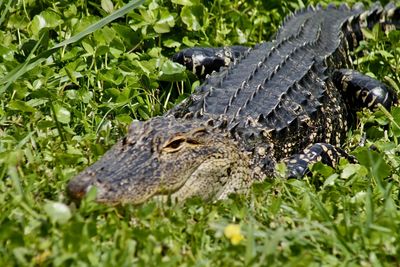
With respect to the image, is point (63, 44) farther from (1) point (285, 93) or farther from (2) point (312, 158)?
(2) point (312, 158)

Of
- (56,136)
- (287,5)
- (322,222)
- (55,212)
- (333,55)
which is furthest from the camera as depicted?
(287,5)

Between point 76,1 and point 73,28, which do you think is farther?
point 76,1

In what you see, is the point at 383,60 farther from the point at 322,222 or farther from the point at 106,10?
the point at 322,222

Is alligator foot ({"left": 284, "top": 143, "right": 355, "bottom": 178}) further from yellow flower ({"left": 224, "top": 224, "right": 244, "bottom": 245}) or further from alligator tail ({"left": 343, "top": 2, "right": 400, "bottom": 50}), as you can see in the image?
alligator tail ({"left": 343, "top": 2, "right": 400, "bottom": 50})

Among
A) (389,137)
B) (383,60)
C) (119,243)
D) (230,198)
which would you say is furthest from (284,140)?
(119,243)

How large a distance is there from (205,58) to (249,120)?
1481 millimetres

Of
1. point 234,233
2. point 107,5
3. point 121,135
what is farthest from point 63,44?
point 234,233

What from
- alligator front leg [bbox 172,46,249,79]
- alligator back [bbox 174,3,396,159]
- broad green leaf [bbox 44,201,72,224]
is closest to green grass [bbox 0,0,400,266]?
broad green leaf [bbox 44,201,72,224]

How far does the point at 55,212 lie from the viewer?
3.88 m

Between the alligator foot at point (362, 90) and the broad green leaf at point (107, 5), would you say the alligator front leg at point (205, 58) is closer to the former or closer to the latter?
the broad green leaf at point (107, 5)

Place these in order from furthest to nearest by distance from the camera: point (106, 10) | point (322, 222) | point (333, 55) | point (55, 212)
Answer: point (333, 55) < point (106, 10) < point (322, 222) < point (55, 212)

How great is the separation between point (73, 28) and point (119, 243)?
311cm

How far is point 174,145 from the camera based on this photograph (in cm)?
514

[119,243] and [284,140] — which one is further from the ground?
[119,243]
